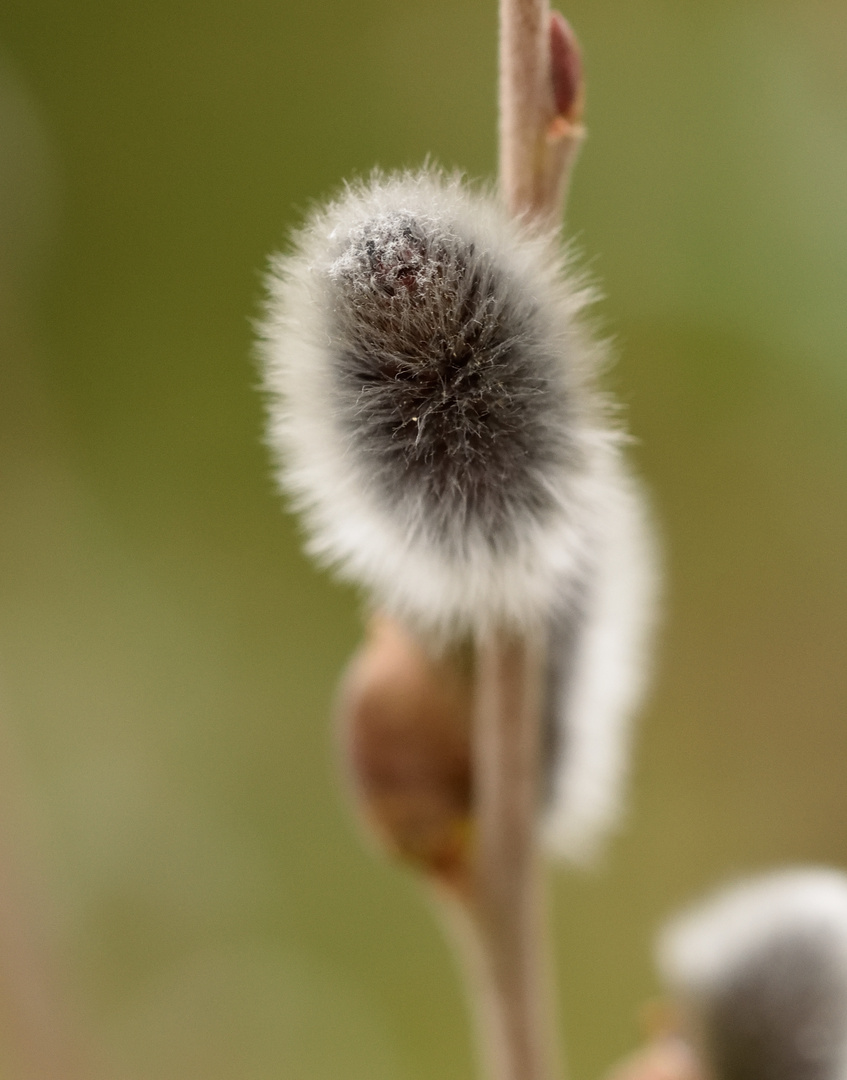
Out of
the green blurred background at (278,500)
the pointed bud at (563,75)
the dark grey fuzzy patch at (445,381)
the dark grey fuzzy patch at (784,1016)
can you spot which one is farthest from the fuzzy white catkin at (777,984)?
the green blurred background at (278,500)

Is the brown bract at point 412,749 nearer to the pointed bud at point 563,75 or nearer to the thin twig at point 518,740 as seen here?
the thin twig at point 518,740

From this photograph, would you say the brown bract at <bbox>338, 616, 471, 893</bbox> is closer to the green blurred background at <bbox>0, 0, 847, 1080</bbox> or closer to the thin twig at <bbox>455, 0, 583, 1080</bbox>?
the thin twig at <bbox>455, 0, 583, 1080</bbox>

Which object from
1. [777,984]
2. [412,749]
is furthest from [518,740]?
[777,984]

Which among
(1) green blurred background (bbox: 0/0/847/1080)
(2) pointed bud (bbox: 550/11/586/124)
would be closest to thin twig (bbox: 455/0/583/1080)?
(2) pointed bud (bbox: 550/11/586/124)

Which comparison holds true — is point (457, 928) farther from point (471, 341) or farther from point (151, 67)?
point (151, 67)

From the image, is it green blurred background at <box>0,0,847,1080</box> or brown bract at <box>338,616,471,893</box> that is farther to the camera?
green blurred background at <box>0,0,847,1080</box>

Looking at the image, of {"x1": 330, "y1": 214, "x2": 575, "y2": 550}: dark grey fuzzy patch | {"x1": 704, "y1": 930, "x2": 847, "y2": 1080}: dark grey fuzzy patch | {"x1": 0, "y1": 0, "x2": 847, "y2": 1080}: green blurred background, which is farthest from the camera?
{"x1": 0, "y1": 0, "x2": 847, "y2": 1080}: green blurred background

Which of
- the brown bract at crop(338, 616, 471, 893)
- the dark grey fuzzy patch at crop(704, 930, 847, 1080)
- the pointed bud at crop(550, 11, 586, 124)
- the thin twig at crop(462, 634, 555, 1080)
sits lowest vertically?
the dark grey fuzzy patch at crop(704, 930, 847, 1080)
